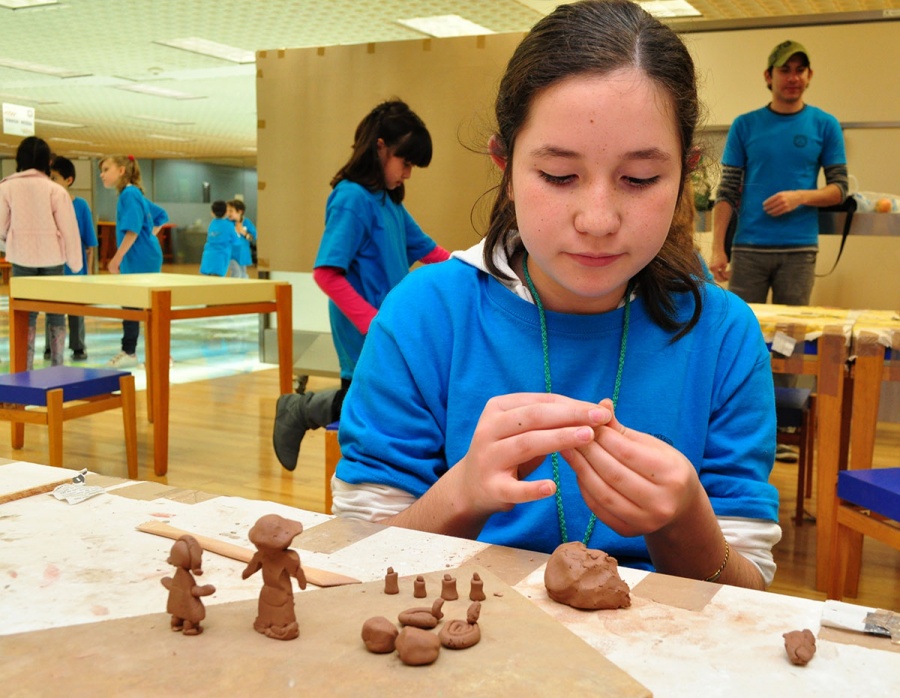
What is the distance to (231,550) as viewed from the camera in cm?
85

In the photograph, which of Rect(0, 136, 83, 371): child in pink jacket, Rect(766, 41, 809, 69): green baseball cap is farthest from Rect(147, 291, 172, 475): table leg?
Rect(766, 41, 809, 69): green baseball cap

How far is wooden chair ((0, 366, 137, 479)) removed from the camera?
316 centimetres

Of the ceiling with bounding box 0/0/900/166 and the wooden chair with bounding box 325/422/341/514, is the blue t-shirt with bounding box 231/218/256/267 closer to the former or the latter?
the ceiling with bounding box 0/0/900/166

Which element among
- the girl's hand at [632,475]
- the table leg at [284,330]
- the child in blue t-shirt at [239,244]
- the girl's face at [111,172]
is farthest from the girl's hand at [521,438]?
the child in blue t-shirt at [239,244]

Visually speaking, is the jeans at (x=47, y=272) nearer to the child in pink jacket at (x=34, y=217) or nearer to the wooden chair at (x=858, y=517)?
the child in pink jacket at (x=34, y=217)

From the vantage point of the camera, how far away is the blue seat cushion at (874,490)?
203 cm

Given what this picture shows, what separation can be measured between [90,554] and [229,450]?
132 inches

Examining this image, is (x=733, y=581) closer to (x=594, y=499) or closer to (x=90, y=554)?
(x=594, y=499)

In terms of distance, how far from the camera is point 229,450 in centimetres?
411

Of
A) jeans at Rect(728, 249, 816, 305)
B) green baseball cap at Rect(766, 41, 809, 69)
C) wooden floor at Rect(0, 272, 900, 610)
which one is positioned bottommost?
wooden floor at Rect(0, 272, 900, 610)

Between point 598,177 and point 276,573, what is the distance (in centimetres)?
52

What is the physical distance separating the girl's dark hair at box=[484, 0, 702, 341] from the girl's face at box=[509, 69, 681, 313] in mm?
27

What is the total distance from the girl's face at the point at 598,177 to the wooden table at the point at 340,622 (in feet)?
1.11

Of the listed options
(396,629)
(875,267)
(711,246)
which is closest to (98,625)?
(396,629)
